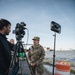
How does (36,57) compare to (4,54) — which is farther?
(36,57)

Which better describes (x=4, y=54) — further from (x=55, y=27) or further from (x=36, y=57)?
(x=36, y=57)

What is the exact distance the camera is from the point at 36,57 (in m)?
7.32

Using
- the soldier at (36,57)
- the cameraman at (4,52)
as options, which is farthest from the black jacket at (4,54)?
the soldier at (36,57)

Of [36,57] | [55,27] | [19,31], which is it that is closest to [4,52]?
[19,31]

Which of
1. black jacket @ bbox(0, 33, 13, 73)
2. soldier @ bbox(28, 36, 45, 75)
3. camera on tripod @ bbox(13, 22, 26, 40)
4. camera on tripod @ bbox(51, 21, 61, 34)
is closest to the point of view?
black jacket @ bbox(0, 33, 13, 73)

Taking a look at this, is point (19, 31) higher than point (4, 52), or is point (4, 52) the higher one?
point (19, 31)

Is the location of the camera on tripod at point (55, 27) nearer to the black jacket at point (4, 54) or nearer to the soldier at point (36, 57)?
the soldier at point (36, 57)

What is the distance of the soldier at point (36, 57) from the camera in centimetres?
723

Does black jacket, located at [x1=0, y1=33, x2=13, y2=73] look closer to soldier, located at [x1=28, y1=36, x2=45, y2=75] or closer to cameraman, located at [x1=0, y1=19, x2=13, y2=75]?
cameraman, located at [x1=0, y1=19, x2=13, y2=75]

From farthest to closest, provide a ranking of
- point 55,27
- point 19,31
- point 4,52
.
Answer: point 55,27
point 19,31
point 4,52

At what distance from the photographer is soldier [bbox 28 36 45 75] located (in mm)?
7234

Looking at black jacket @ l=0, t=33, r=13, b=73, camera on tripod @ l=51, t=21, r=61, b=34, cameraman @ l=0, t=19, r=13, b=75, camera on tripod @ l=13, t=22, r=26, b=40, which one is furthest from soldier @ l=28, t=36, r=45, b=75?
black jacket @ l=0, t=33, r=13, b=73

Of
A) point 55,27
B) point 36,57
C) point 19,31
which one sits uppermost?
point 55,27

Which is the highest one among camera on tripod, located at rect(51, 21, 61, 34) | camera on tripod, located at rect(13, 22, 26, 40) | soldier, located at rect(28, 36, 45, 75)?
camera on tripod, located at rect(51, 21, 61, 34)
